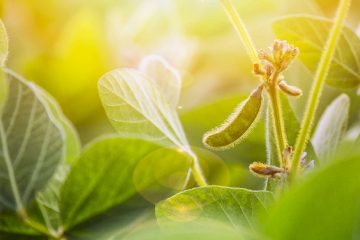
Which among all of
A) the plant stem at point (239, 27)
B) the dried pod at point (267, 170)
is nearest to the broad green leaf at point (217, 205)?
the dried pod at point (267, 170)

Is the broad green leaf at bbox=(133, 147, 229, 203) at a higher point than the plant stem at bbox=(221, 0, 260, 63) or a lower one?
lower

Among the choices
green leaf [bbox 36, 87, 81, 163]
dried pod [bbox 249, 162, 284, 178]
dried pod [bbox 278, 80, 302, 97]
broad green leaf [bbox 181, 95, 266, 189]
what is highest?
green leaf [bbox 36, 87, 81, 163]

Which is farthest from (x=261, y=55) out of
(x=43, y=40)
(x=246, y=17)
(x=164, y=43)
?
(x=43, y=40)

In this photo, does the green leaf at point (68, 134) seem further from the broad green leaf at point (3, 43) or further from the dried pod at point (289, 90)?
the dried pod at point (289, 90)

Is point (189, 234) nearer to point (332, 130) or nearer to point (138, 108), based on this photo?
point (138, 108)

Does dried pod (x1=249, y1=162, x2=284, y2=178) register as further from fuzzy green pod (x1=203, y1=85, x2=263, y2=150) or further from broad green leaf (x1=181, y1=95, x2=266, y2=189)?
broad green leaf (x1=181, y1=95, x2=266, y2=189)

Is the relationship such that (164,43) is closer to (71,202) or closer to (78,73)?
(78,73)

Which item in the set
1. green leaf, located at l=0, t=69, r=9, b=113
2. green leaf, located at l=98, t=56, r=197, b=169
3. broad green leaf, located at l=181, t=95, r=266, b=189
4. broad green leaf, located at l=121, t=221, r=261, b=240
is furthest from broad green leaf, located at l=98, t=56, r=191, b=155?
broad green leaf, located at l=121, t=221, r=261, b=240
